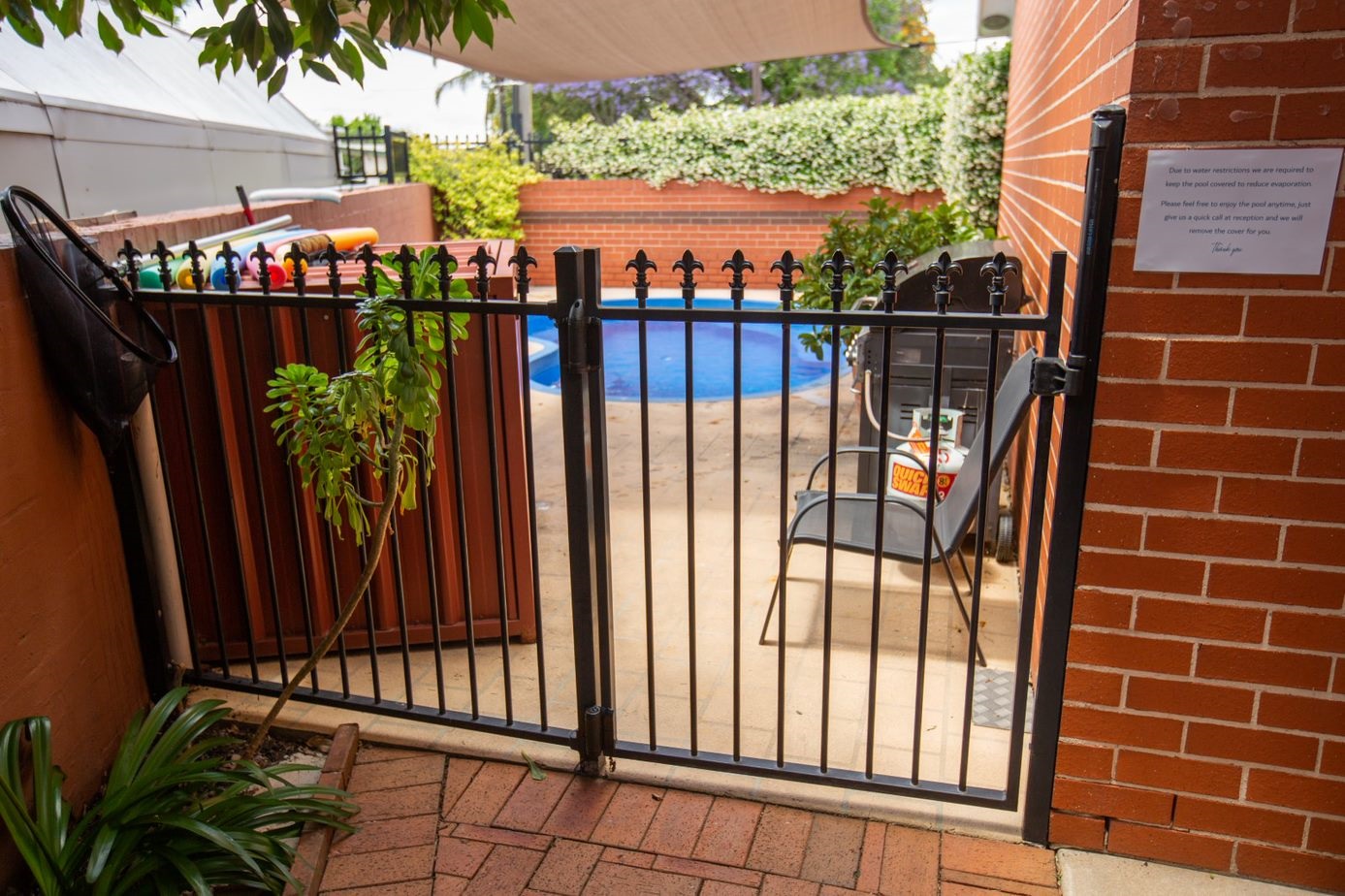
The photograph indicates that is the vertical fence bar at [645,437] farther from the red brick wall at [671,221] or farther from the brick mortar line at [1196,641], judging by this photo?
the red brick wall at [671,221]

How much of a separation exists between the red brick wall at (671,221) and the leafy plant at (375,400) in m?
9.81

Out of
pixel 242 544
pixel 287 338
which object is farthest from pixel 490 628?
pixel 287 338

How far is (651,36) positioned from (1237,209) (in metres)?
5.25

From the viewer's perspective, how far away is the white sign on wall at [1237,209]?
170 centimetres

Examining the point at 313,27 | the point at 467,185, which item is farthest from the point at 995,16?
the point at 467,185

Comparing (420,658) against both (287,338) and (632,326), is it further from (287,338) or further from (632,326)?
(632,326)

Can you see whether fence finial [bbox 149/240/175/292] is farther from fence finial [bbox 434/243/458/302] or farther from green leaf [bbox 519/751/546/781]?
green leaf [bbox 519/751/546/781]

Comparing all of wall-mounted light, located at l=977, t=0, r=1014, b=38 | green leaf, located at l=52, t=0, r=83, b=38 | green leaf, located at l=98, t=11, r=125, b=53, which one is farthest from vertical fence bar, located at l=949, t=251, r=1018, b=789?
wall-mounted light, located at l=977, t=0, r=1014, b=38

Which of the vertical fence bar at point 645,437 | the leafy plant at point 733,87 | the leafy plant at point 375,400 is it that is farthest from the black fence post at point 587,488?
the leafy plant at point 733,87

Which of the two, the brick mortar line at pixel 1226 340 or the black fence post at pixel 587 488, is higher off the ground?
the brick mortar line at pixel 1226 340

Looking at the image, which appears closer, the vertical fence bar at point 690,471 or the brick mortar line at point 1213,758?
the brick mortar line at point 1213,758

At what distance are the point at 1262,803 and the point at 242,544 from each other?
281cm

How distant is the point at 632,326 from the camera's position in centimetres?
1367

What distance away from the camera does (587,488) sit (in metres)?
2.38
